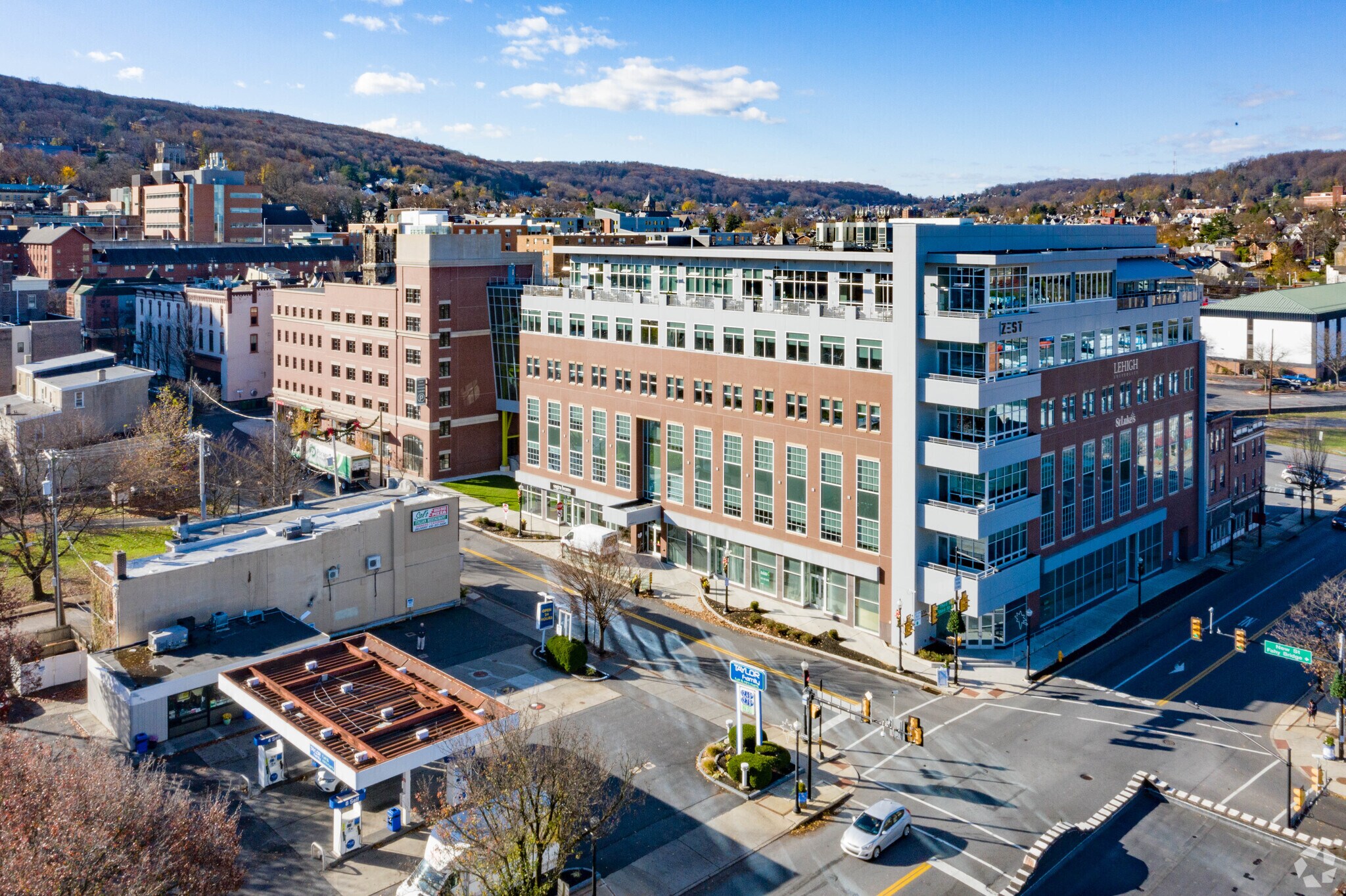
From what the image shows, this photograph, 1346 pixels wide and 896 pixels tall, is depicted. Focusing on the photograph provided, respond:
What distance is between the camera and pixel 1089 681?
49406 mm

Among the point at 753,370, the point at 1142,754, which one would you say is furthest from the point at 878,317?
the point at 1142,754

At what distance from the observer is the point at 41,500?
194 ft

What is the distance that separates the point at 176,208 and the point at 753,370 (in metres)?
176

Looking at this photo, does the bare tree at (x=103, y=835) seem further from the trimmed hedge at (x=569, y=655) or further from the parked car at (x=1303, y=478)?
the parked car at (x=1303, y=478)

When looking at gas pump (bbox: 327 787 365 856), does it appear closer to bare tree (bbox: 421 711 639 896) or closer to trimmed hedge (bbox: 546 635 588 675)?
bare tree (bbox: 421 711 639 896)

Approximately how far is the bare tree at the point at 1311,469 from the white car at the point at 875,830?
55780 millimetres

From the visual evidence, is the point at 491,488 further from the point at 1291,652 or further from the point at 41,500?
the point at 1291,652

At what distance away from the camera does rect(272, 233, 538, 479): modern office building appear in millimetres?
88375

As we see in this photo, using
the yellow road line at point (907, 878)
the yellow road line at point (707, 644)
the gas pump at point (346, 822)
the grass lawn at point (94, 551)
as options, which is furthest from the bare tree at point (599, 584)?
the grass lawn at point (94, 551)

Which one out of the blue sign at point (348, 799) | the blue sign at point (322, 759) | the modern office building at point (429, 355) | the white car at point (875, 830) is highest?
the modern office building at point (429, 355)

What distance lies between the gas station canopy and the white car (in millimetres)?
12087

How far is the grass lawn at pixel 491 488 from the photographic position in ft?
276

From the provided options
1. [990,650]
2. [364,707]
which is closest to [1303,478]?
[990,650]

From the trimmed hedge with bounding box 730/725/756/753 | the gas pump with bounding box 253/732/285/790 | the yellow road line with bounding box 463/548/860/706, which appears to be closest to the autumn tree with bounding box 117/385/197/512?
the yellow road line with bounding box 463/548/860/706
